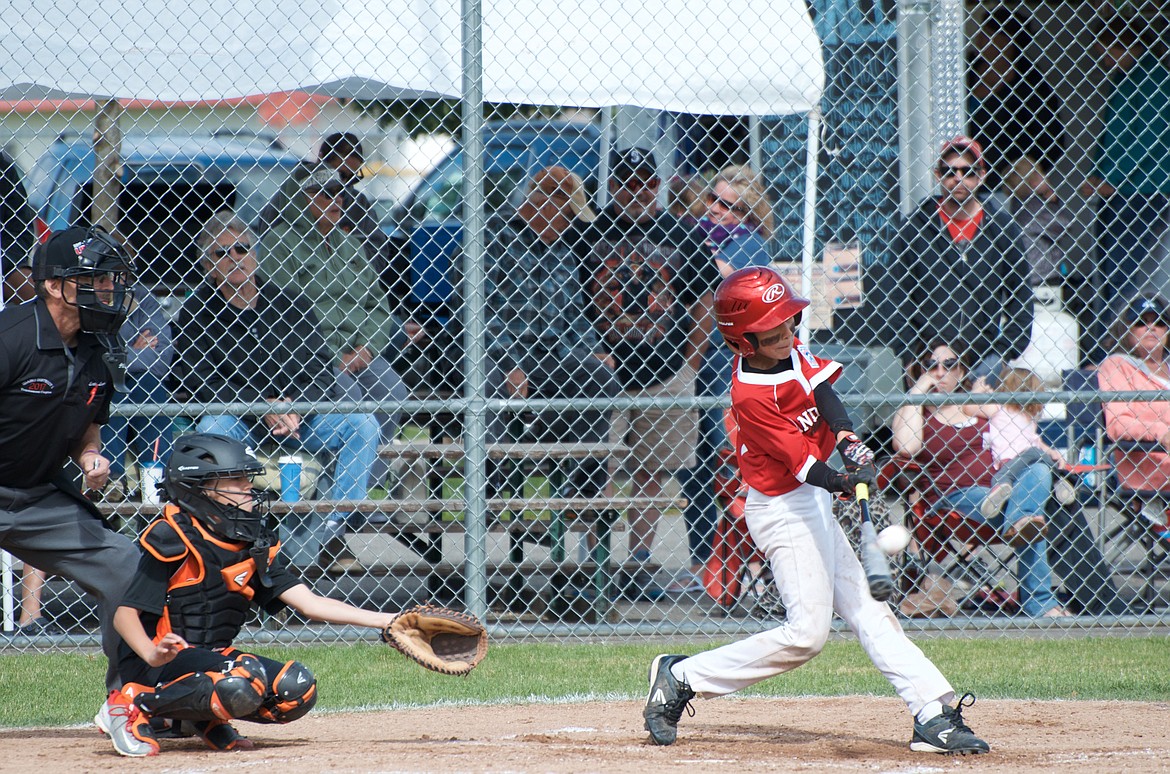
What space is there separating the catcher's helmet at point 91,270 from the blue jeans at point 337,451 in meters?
2.08

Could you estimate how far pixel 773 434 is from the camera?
410 cm

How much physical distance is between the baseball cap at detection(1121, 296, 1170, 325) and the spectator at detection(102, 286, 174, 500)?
5.10m

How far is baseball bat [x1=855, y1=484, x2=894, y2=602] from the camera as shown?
12.5 ft

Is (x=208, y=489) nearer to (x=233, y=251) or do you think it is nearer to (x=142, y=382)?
(x=233, y=251)

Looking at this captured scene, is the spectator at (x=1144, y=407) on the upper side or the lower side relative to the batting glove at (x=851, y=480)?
lower

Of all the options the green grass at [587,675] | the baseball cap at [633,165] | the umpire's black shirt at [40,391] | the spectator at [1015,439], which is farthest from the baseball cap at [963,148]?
the umpire's black shirt at [40,391]

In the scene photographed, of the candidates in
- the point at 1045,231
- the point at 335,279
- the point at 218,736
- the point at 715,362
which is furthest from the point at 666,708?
the point at 1045,231

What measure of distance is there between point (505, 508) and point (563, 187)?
1895mm

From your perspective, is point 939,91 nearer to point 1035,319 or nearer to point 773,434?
point 1035,319

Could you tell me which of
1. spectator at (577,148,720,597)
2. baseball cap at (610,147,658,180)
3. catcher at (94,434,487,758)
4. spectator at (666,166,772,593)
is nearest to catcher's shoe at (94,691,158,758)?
catcher at (94,434,487,758)

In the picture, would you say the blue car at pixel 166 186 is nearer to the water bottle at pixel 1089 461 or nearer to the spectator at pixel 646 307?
the spectator at pixel 646 307

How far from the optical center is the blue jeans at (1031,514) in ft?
21.6

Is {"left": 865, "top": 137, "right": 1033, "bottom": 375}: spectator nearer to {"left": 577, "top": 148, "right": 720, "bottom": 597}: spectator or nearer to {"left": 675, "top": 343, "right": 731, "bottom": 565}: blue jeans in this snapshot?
{"left": 675, "top": 343, "right": 731, "bottom": 565}: blue jeans

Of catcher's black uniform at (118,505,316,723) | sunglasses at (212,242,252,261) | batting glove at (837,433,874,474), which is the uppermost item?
sunglasses at (212,242,252,261)
